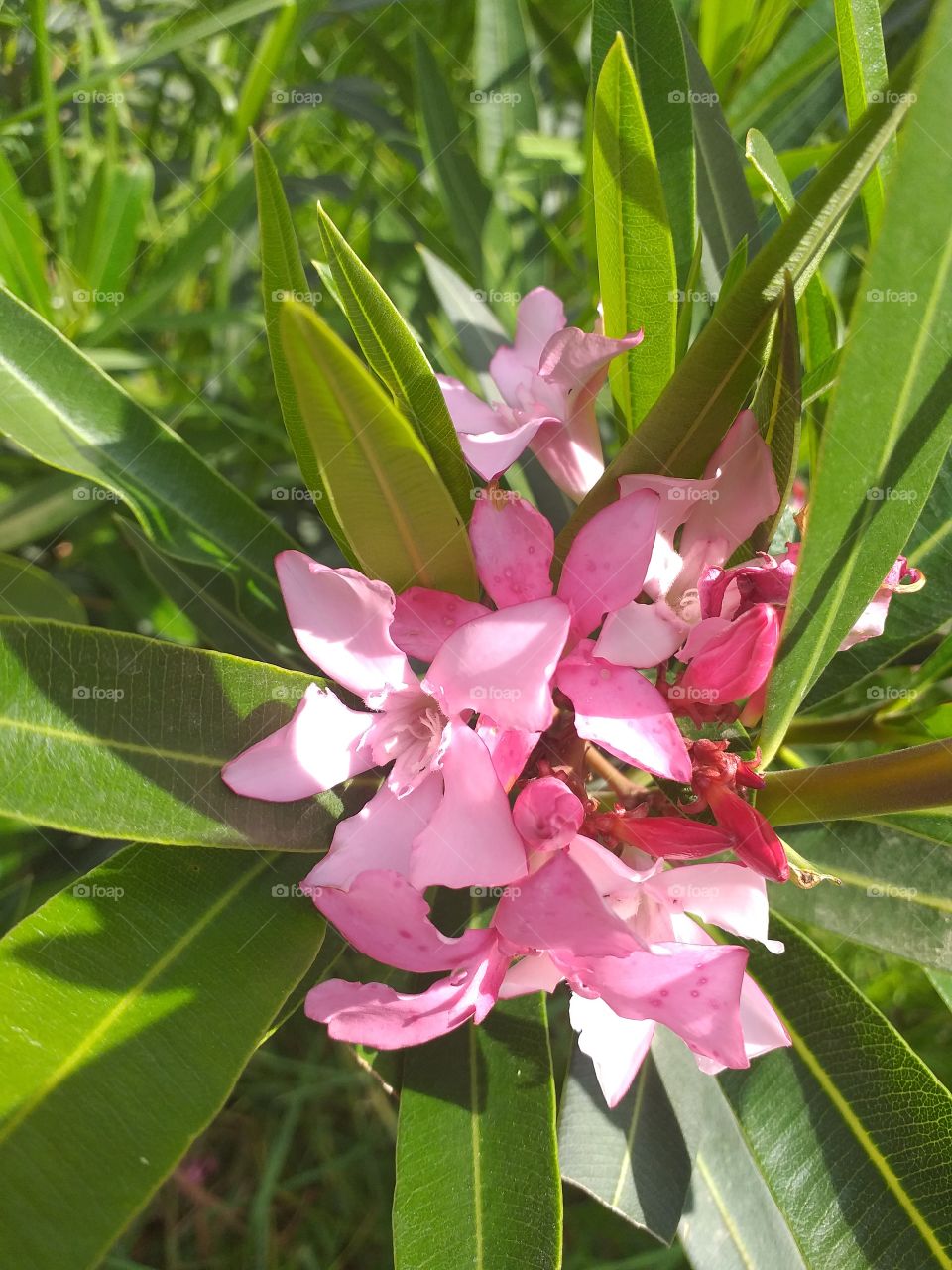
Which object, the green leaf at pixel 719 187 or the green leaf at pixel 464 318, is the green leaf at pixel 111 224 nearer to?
the green leaf at pixel 464 318

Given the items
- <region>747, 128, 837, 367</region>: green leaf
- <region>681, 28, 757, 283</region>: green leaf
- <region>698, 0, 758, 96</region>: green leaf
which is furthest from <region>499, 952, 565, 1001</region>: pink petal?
<region>698, 0, 758, 96</region>: green leaf

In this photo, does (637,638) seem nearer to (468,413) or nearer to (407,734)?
(407,734)

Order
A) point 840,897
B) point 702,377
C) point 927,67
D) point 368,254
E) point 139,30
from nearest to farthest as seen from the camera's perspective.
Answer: point 927,67, point 702,377, point 840,897, point 368,254, point 139,30

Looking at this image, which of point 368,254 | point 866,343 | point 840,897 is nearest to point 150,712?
point 866,343

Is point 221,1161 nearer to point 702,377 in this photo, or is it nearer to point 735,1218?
point 735,1218

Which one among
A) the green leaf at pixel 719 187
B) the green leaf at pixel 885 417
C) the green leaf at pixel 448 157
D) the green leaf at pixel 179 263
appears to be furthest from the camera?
the green leaf at pixel 448 157

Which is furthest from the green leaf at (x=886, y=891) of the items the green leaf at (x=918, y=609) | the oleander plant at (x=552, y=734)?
the green leaf at (x=918, y=609)
